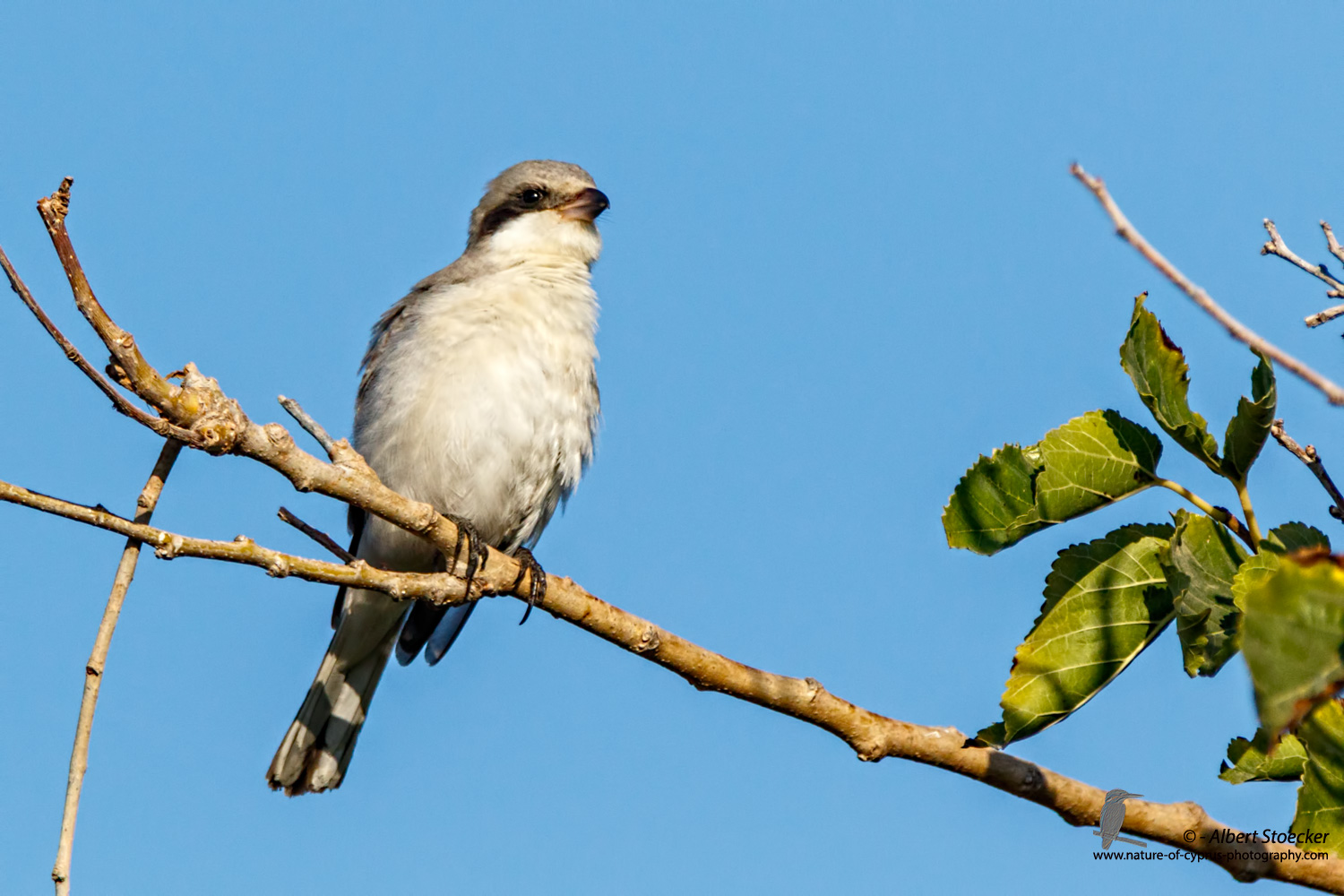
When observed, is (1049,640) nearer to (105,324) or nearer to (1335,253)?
(1335,253)

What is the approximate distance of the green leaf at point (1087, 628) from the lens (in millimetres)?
2887

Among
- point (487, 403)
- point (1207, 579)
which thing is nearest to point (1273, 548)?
point (1207, 579)

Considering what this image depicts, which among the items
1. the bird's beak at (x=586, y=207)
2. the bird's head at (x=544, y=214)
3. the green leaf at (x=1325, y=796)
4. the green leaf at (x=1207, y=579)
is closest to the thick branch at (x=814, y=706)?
the green leaf at (x=1325, y=796)

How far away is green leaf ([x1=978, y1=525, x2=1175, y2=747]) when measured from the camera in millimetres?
2887

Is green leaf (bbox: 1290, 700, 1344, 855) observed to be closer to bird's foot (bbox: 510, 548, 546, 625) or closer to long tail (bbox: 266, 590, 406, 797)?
bird's foot (bbox: 510, 548, 546, 625)

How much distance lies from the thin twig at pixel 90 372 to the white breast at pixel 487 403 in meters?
3.02

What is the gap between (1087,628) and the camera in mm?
2924

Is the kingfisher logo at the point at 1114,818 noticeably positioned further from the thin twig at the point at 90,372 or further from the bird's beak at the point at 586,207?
the bird's beak at the point at 586,207

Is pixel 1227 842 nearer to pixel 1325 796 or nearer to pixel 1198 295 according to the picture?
pixel 1325 796

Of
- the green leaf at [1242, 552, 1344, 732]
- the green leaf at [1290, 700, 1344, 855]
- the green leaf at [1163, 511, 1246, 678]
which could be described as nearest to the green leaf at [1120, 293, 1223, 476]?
the green leaf at [1163, 511, 1246, 678]

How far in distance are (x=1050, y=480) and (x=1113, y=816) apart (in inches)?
32.4

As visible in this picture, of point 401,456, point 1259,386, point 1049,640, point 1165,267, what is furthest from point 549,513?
point 1165,267

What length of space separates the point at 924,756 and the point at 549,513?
3.56 meters

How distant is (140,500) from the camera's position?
2619 mm
